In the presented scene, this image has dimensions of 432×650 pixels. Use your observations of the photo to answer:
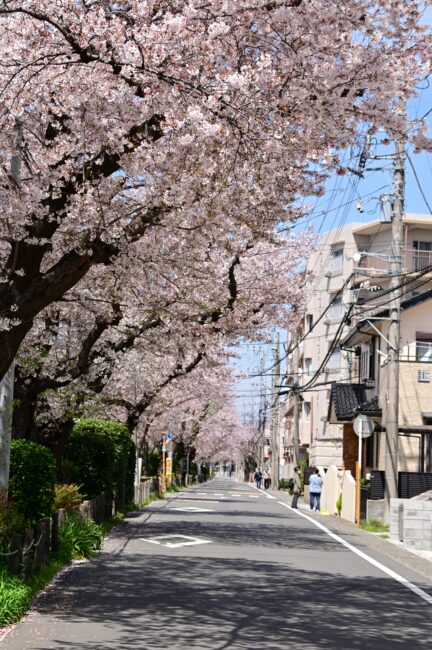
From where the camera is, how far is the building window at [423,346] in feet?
120

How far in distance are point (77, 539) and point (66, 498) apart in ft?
8.27

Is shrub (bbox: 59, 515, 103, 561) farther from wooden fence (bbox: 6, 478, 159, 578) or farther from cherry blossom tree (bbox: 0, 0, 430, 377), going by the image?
cherry blossom tree (bbox: 0, 0, 430, 377)

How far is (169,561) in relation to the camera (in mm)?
15906

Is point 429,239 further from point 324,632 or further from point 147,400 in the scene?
point 324,632

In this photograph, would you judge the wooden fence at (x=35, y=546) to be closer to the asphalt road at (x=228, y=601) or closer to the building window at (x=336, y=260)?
the asphalt road at (x=228, y=601)

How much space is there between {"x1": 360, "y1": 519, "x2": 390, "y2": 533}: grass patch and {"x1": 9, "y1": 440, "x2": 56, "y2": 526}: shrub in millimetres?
13746

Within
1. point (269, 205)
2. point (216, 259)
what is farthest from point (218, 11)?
point (216, 259)

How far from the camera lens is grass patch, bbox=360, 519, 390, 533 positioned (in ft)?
85.6

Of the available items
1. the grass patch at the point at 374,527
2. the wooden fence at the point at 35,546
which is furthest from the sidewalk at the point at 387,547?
the wooden fence at the point at 35,546

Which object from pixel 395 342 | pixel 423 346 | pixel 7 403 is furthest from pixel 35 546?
pixel 423 346

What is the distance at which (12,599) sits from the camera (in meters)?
9.77

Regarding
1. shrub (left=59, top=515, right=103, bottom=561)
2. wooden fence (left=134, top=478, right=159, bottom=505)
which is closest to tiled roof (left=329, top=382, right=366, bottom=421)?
wooden fence (left=134, top=478, right=159, bottom=505)

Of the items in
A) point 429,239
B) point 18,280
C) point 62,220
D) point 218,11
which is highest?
point 429,239

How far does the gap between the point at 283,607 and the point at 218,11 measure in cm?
677
